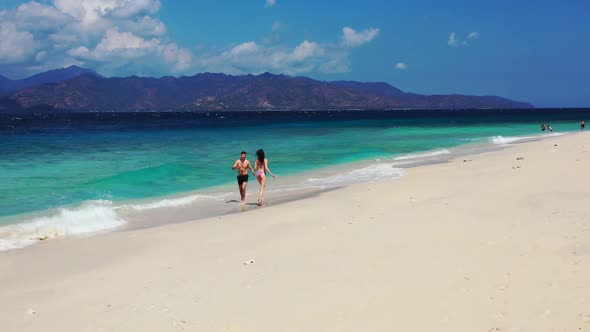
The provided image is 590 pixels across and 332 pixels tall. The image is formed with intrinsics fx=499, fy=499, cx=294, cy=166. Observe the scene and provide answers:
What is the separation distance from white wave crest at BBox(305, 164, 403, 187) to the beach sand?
273 inches

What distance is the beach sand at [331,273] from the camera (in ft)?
17.7

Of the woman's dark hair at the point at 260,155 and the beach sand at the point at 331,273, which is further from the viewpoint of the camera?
the woman's dark hair at the point at 260,155

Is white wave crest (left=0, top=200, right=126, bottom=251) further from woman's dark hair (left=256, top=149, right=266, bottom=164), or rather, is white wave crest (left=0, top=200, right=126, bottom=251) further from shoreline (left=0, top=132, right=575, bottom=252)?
woman's dark hair (left=256, top=149, right=266, bottom=164)

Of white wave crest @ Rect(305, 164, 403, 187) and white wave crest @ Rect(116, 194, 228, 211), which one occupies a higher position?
white wave crest @ Rect(305, 164, 403, 187)

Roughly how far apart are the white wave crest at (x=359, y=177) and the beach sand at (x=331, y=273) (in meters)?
6.94

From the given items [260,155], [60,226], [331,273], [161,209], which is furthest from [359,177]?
[331,273]

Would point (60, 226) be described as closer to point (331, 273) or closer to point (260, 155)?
point (260, 155)

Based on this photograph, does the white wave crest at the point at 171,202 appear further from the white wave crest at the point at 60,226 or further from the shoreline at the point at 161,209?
the white wave crest at the point at 60,226

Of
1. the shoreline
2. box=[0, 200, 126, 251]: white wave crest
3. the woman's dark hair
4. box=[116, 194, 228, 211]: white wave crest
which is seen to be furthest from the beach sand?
the woman's dark hair

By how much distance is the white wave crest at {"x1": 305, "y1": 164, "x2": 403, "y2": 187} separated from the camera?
18.3 meters

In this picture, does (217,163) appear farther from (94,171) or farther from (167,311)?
(167,311)

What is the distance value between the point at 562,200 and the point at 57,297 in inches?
374

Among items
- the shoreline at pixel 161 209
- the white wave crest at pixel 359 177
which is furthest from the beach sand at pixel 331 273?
the white wave crest at pixel 359 177

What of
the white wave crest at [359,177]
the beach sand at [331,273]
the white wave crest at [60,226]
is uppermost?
the beach sand at [331,273]
